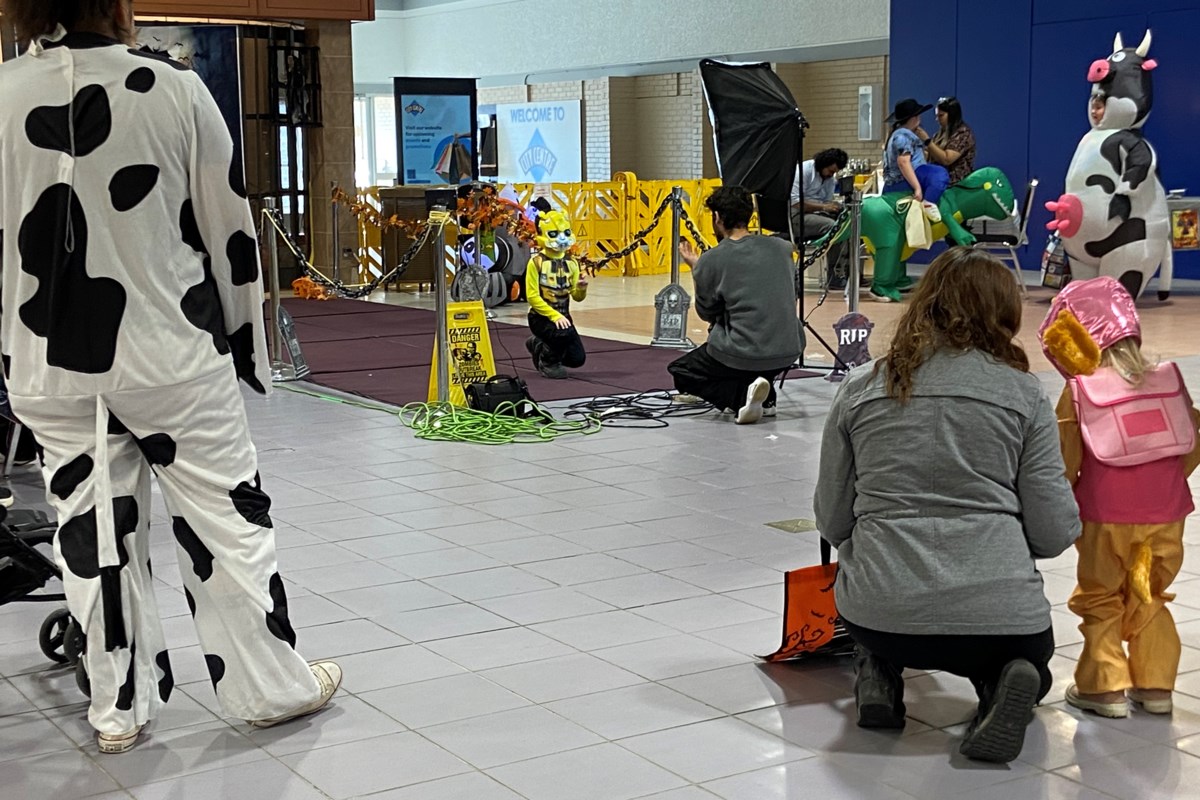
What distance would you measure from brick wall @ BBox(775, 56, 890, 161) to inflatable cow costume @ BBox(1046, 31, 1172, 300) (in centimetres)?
843

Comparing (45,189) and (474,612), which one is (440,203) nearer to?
(474,612)

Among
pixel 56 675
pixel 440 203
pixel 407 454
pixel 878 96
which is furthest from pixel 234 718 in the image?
pixel 878 96

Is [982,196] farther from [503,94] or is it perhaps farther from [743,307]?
[503,94]

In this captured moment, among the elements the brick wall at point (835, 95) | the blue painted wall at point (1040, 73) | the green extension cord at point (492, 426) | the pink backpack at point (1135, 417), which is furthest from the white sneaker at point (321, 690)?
the brick wall at point (835, 95)

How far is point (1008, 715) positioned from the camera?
3266mm

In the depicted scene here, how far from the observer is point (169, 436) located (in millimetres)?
3291

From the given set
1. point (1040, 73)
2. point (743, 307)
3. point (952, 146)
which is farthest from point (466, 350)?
point (1040, 73)

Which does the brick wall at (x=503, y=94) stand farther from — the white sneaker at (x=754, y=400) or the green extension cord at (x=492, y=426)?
the white sneaker at (x=754, y=400)

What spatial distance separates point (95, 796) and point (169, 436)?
0.76 m

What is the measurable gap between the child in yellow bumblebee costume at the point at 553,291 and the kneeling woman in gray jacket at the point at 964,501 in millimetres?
5636

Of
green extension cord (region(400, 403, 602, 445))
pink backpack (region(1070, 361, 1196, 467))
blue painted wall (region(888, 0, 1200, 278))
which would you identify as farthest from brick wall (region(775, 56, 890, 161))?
pink backpack (region(1070, 361, 1196, 467))

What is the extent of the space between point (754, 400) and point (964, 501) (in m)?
4.38

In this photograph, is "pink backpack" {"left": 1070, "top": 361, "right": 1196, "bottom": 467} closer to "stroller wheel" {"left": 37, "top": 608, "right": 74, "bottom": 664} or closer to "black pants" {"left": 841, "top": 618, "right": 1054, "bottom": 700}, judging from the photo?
"black pants" {"left": 841, "top": 618, "right": 1054, "bottom": 700}

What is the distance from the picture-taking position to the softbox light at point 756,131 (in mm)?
9484
